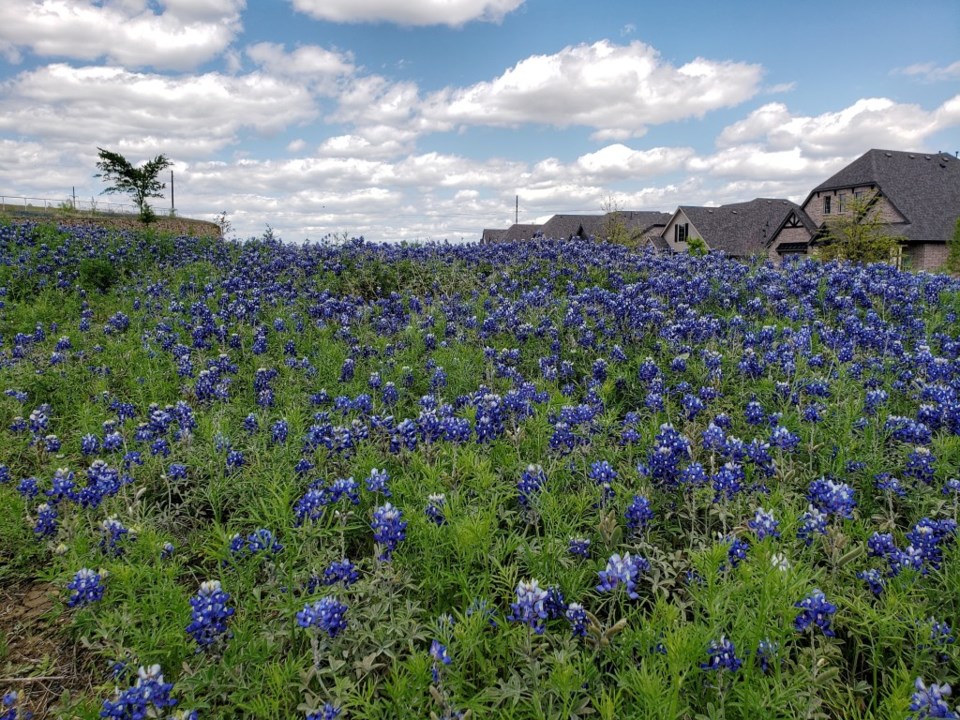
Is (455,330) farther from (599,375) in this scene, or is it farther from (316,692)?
(316,692)

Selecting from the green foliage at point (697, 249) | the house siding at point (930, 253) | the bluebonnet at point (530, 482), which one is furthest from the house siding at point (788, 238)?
the bluebonnet at point (530, 482)

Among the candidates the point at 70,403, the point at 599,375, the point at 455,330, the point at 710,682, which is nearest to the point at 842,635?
the point at 710,682

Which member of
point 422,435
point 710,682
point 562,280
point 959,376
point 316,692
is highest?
point 562,280

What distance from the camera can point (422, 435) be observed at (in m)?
4.76

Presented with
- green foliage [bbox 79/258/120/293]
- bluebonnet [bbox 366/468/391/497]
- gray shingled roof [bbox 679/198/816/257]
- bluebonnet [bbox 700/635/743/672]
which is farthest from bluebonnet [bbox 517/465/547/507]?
gray shingled roof [bbox 679/198/816/257]

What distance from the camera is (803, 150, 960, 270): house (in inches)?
1759

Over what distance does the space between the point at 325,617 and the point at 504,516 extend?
4.62 feet

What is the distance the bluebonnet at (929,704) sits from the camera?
2.26 meters

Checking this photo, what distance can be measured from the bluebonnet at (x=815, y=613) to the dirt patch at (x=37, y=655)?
141 inches

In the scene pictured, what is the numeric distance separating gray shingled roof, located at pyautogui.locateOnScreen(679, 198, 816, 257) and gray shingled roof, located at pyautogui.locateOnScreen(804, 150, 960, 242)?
→ 7113mm

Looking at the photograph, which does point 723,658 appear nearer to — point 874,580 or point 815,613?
point 815,613

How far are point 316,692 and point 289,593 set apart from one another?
1.62ft

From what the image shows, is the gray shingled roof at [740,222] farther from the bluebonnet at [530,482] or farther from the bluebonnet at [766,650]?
the bluebonnet at [766,650]

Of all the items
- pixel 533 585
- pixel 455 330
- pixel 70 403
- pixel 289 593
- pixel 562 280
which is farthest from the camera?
pixel 562 280
